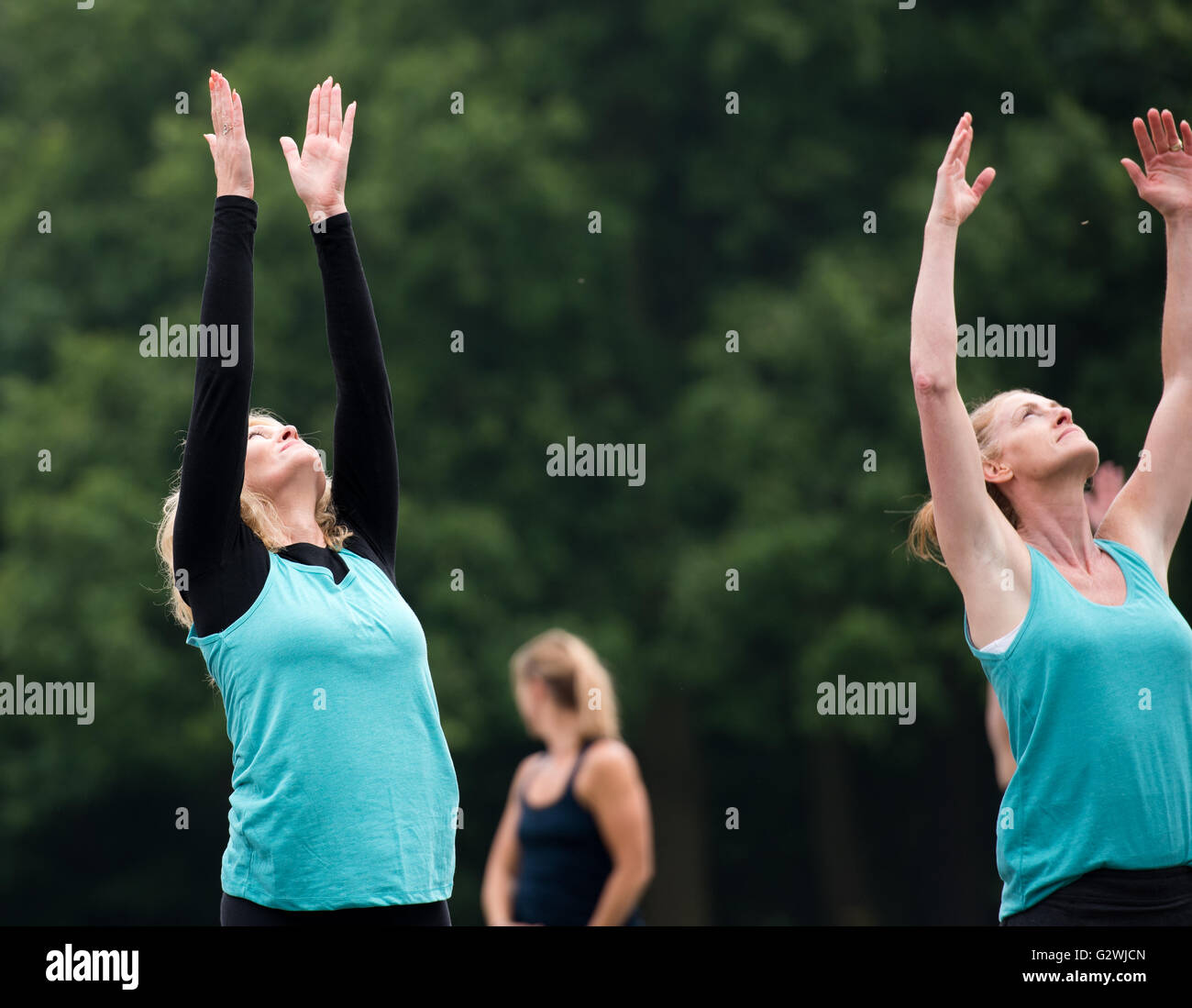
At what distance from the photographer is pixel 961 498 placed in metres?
3.00

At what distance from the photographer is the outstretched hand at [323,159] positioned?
128 inches

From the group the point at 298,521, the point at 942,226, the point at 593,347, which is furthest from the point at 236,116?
the point at 593,347

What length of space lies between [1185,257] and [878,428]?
743 centimetres

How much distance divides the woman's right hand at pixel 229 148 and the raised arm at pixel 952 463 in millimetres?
1425

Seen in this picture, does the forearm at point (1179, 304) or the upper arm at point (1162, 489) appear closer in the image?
the upper arm at point (1162, 489)

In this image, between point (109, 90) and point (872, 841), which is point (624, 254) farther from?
point (872, 841)

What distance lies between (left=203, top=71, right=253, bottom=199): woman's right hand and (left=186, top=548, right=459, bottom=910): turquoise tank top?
820mm

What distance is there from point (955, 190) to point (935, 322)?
1.06ft

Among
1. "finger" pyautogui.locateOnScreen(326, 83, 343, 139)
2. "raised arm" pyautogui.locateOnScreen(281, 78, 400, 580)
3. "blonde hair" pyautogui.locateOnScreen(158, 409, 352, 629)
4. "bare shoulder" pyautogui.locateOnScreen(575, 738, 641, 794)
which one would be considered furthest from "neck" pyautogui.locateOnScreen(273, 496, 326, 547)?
"bare shoulder" pyautogui.locateOnScreen(575, 738, 641, 794)

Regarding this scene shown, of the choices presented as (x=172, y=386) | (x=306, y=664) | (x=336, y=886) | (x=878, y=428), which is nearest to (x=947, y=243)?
(x=306, y=664)

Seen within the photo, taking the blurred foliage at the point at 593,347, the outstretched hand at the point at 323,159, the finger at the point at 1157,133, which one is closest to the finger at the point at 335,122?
the outstretched hand at the point at 323,159

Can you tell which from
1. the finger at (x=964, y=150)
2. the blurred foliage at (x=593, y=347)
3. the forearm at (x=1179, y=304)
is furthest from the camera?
the blurred foliage at (x=593, y=347)

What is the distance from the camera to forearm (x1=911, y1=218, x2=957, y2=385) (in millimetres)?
3018

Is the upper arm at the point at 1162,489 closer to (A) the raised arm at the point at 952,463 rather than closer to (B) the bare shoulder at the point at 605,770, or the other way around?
(A) the raised arm at the point at 952,463
